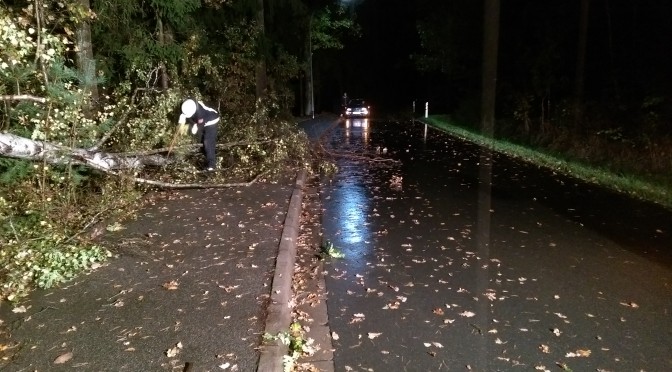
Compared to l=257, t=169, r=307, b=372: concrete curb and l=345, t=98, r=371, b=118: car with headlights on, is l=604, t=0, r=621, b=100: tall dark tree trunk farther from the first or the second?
l=345, t=98, r=371, b=118: car with headlights on

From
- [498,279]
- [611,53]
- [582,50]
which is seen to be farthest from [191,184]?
[611,53]

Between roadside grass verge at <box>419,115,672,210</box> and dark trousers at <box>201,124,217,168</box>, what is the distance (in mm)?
8409

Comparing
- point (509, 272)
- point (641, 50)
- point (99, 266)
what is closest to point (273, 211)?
point (99, 266)

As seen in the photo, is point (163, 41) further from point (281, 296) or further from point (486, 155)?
point (486, 155)

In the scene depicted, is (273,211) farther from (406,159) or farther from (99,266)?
(406,159)

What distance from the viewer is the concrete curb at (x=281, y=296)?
4.07 m

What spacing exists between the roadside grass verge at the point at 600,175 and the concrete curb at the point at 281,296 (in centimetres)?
683

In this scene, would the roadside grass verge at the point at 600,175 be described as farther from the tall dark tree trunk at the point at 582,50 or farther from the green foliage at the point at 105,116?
the green foliage at the point at 105,116

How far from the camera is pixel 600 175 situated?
40.4 ft

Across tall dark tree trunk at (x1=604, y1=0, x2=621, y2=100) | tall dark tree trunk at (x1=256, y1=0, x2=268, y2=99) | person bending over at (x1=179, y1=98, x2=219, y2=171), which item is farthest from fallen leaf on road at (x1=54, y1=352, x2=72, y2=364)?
tall dark tree trunk at (x1=604, y1=0, x2=621, y2=100)

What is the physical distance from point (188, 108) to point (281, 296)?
5.43m

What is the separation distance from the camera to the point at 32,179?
6746 millimetres

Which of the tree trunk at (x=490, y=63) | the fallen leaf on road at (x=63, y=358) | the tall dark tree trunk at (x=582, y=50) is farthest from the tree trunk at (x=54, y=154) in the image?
the tree trunk at (x=490, y=63)

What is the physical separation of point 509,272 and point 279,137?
746cm
